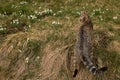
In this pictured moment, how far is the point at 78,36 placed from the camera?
12.2 m

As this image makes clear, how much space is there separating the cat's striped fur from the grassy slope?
0.53 meters

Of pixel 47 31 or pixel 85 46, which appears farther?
pixel 47 31

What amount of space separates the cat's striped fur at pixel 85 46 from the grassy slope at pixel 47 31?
20.8 inches

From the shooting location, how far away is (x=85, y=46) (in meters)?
12.0

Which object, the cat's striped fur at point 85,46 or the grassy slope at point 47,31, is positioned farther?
the grassy slope at point 47,31

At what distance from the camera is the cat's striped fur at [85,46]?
11.7 metres

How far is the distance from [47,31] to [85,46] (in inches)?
82.7

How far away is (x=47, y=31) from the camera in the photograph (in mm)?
13633

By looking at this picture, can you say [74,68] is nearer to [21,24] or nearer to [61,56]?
[61,56]

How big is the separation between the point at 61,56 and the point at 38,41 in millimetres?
1151

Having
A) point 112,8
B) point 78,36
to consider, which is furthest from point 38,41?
point 112,8

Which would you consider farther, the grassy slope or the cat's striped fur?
the grassy slope

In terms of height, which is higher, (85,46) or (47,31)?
(85,46)

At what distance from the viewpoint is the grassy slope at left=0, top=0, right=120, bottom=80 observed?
488 inches
